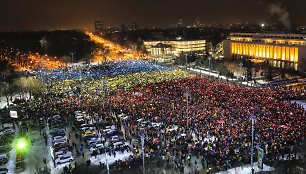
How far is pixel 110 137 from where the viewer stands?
91.2ft

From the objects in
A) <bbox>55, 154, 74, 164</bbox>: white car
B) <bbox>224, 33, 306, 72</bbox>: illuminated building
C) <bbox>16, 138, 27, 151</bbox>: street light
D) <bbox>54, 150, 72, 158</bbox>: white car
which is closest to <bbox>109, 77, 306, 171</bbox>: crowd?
<bbox>54, 150, 72, 158</bbox>: white car

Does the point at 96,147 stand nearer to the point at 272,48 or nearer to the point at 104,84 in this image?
the point at 104,84

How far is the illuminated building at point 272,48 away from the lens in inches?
2675

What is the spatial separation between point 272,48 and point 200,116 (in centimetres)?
5248

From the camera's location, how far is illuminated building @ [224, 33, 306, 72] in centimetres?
6794

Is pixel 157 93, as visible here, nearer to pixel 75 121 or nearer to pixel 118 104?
Result: pixel 118 104

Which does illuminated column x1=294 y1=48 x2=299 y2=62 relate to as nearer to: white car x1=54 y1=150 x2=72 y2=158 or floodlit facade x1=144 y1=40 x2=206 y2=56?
floodlit facade x1=144 y1=40 x2=206 y2=56

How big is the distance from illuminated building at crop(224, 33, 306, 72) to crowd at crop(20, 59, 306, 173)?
29.9 m

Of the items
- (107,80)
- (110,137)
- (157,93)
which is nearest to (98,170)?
(110,137)

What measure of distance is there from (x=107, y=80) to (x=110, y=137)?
31242 millimetres

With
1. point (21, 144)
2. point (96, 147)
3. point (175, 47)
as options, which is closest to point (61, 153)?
point (96, 147)

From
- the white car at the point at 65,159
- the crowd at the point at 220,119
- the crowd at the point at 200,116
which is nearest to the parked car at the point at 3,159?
the white car at the point at 65,159

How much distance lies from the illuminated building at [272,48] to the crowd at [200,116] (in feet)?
98.0

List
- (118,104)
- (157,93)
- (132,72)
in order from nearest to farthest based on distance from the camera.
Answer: (118,104)
(157,93)
(132,72)
